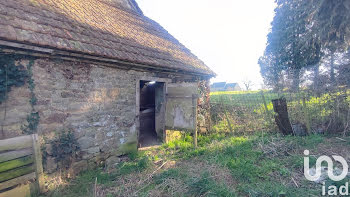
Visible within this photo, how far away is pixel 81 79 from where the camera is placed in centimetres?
410

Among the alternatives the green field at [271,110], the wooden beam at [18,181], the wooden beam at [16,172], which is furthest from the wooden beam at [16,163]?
the green field at [271,110]

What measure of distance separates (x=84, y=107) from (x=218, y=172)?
10.8ft

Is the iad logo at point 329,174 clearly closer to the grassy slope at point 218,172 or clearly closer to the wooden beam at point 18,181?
the grassy slope at point 218,172

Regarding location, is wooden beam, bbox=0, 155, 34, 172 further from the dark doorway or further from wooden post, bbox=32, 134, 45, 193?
the dark doorway

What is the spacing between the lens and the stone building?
3.25 meters

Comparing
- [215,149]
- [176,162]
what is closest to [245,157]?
[215,149]

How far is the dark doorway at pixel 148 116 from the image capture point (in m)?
6.49

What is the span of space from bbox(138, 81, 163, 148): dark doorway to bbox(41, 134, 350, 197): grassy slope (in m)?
1.16

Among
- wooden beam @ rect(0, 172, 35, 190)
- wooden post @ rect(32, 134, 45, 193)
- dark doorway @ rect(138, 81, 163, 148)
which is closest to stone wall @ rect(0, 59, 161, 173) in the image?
wooden post @ rect(32, 134, 45, 193)

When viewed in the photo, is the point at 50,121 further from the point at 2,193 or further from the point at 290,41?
the point at 290,41

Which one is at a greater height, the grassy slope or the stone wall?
the stone wall

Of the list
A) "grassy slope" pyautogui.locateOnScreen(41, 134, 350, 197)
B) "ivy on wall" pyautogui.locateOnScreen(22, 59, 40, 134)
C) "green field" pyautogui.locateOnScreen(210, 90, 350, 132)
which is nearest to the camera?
Answer: "grassy slope" pyautogui.locateOnScreen(41, 134, 350, 197)

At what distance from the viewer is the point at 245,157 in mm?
4547

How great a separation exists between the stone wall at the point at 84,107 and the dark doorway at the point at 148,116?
4.11ft
